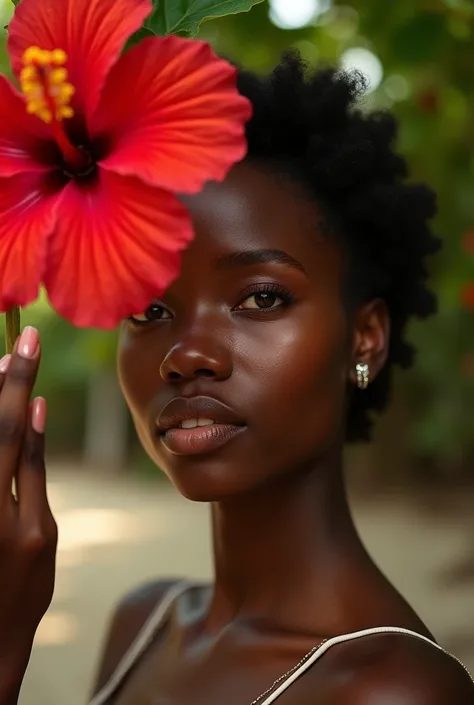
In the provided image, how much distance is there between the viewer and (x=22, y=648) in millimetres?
762

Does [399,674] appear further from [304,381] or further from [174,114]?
[174,114]

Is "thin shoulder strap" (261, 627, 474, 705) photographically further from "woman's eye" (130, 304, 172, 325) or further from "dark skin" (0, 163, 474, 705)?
"woman's eye" (130, 304, 172, 325)

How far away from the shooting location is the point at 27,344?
69 centimetres

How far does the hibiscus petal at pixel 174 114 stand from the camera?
1.80ft

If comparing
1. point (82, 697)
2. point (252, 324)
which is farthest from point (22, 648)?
point (82, 697)

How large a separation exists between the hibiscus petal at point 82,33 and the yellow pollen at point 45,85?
2 cm

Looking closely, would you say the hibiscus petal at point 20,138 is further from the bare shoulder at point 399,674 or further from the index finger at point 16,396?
the bare shoulder at point 399,674

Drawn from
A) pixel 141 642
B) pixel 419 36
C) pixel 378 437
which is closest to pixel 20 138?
pixel 141 642

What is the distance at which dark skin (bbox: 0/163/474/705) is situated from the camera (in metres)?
0.88

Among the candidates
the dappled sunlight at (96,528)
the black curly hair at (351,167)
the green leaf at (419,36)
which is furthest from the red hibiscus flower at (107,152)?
the dappled sunlight at (96,528)

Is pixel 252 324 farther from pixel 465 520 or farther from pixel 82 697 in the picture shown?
pixel 465 520

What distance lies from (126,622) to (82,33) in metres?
0.96

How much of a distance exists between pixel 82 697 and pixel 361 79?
245cm

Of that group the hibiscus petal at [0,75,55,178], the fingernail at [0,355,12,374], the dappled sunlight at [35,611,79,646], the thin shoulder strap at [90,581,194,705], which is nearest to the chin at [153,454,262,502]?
the fingernail at [0,355,12,374]
